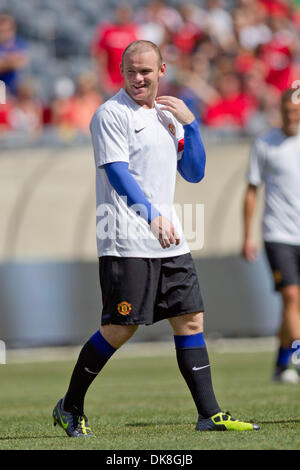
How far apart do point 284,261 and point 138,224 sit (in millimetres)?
3699

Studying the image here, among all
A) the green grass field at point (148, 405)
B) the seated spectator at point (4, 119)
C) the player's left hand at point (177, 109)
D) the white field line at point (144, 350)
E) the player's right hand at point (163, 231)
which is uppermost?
the seated spectator at point (4, 119)

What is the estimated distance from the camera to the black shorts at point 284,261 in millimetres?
9055

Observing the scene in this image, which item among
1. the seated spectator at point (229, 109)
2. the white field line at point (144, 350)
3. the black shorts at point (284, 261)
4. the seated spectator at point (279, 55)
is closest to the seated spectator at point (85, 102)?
the seated spectator at point (229, 109)

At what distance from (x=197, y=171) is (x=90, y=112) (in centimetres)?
1090

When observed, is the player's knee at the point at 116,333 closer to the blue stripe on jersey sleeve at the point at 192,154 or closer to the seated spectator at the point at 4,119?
the blue stripe on jersey sleeve at the point at 192,154

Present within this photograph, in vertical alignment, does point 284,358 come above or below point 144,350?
above

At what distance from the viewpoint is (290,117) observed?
362 inches

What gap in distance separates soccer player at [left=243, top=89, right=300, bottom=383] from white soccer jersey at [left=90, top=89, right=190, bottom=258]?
11.6ft

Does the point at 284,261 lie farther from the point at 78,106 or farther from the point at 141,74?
the point at 78,106

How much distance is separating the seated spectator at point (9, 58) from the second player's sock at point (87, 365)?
11839 millimetres

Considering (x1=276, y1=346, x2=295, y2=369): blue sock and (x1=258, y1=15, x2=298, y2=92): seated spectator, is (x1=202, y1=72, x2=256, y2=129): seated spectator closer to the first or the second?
(x1=258, y1=15, x2=298, y2=92): seated spectator

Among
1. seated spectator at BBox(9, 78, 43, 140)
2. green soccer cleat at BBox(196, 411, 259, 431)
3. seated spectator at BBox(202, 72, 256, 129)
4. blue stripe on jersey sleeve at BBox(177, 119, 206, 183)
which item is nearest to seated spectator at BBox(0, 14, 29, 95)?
seated spectator at BBox(9, 78, 43, 140)

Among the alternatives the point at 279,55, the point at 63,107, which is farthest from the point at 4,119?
the point at 279,55
